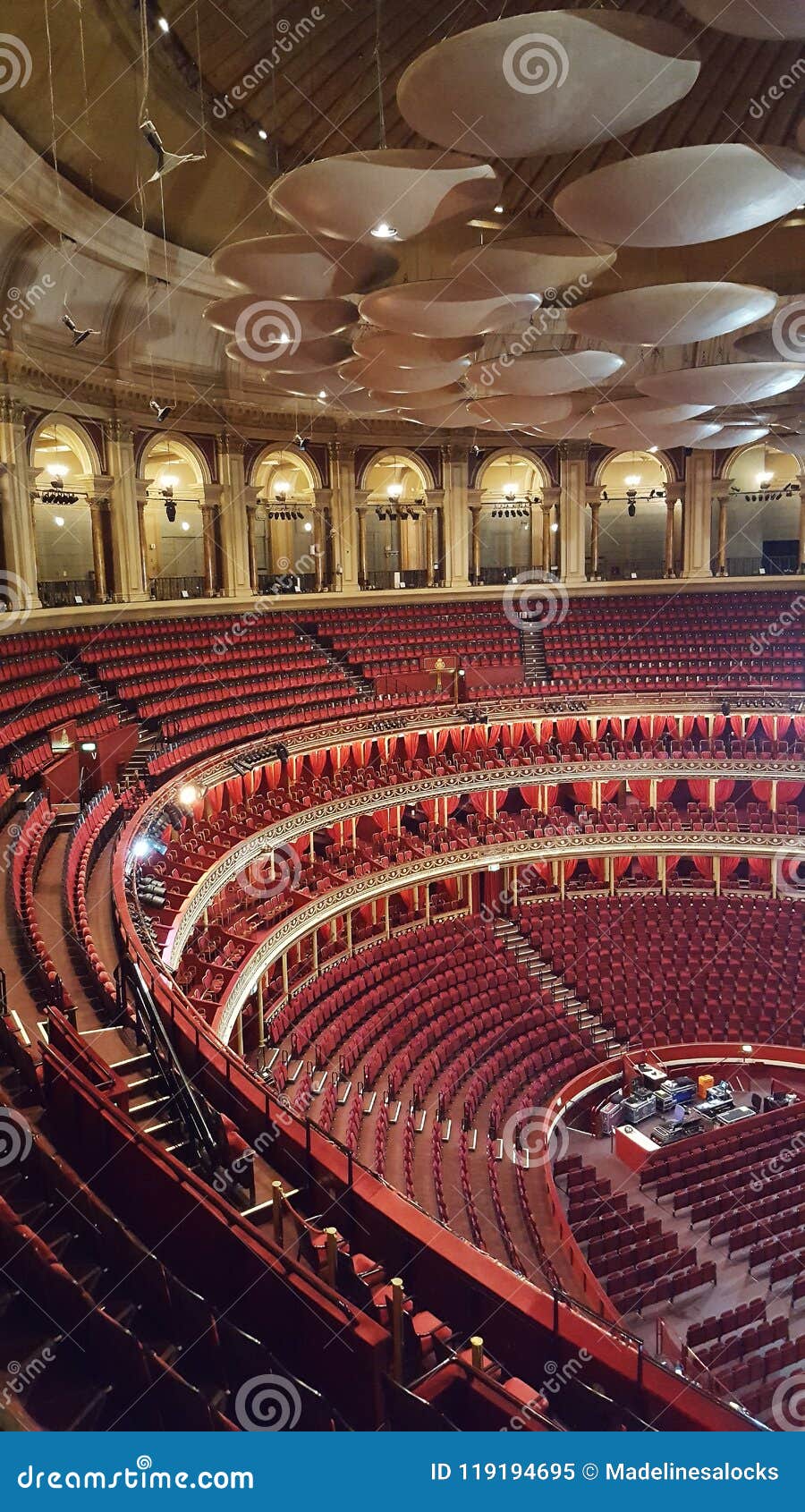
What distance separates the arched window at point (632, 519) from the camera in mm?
28141

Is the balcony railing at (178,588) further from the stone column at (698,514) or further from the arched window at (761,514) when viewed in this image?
the arched window at (761,514)

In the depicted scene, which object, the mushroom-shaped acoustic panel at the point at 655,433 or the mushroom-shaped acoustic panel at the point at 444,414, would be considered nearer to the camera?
the mushroom-shaped acoustic panel at the point at 655,433

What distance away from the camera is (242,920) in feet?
45.1

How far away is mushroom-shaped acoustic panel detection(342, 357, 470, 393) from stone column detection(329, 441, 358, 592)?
12466mm

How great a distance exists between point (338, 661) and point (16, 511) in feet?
26.0

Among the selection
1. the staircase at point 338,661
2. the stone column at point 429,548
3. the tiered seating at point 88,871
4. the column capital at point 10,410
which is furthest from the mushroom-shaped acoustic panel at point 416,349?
the stone column at point 429,548

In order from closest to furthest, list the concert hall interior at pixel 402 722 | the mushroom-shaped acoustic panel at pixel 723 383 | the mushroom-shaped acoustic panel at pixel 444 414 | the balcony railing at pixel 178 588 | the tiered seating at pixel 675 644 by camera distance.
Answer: the concert hall interior at pixel 402 722 < the mushroom-shaped acoustic panel at pixel 723 383 < the mushroom-shaped acoustic panel at pixel 444 414 < the balcony railing at pixel 178 588 < the tiered seating at pixel 675 644

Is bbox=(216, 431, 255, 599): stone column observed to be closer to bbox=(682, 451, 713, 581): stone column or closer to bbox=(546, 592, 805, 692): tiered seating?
bbox=(546, 592, 805, 692): tiered seating

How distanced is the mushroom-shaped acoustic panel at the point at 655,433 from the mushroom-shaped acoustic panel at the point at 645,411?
0.31 m

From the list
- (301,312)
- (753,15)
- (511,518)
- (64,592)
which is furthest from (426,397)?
(511,518)

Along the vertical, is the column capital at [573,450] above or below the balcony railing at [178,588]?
above

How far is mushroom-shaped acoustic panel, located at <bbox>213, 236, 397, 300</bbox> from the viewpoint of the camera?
8.09 meters

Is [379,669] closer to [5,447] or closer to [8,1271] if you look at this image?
[5,447]

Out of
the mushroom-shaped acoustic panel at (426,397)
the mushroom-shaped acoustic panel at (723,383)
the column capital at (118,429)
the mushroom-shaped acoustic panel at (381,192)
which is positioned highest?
the column capital at (118,429)
